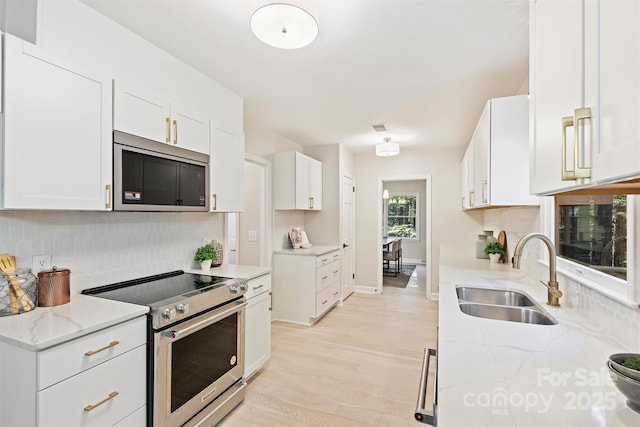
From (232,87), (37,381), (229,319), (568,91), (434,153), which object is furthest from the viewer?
(434,153)

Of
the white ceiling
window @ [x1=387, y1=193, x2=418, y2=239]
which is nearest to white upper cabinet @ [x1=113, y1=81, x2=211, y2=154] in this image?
the white ceiling

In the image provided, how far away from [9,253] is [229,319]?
1.21 meters

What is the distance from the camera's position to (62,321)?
4.50 feet

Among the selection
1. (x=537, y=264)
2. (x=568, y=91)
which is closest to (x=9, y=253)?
(x=568, y=91)

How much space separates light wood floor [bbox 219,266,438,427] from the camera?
2.17 metres

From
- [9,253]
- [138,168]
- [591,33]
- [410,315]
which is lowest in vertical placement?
[410,315]

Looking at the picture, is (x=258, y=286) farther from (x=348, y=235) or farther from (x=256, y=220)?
(x=348, y=235)

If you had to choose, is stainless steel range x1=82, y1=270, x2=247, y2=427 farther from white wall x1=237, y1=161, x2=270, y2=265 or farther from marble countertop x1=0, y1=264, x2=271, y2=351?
white wall x1=237, y1=161, x2=270, y2=265

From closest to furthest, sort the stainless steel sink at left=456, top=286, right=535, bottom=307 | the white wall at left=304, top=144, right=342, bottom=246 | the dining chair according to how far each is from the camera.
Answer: the stainless steel sink at left=456, top=286, right=535, bottom=307, the white wall at left=304, top=144, right=342, bottom=246, the dining chair

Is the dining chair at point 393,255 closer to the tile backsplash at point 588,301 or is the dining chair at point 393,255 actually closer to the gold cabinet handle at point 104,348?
the tile backsplash at point 588,301

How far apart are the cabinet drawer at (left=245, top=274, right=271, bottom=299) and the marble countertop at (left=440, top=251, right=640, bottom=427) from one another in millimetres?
1487

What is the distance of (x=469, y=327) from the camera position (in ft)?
4.39

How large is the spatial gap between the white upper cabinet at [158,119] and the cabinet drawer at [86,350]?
1090 mm

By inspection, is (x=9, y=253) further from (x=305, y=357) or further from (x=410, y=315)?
(x=410, y=315)
